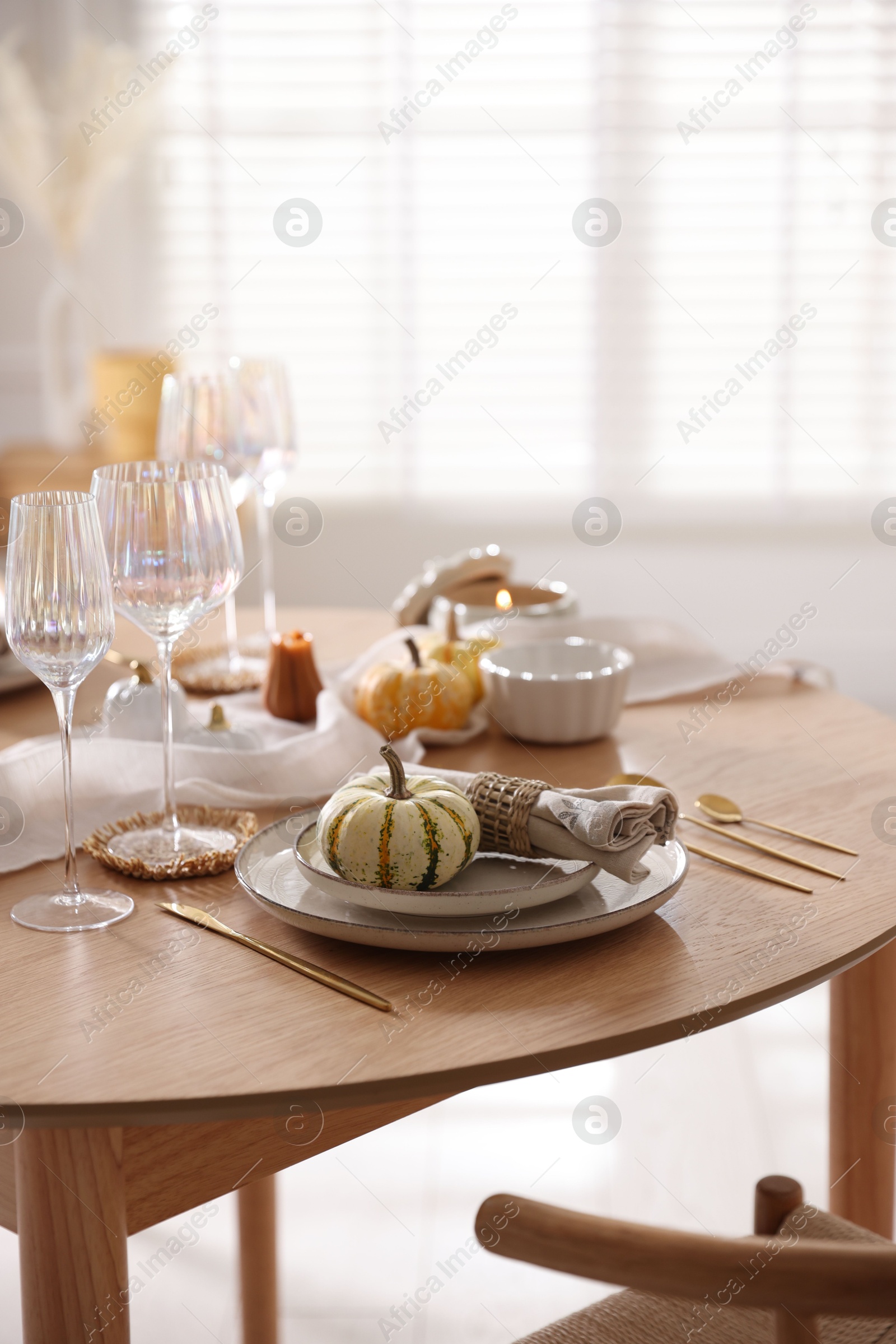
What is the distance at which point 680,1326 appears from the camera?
33.8 inches

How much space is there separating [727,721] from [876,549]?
2746 millimetres

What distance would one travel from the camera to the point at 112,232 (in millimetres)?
3652

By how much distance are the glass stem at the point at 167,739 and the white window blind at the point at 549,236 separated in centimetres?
289

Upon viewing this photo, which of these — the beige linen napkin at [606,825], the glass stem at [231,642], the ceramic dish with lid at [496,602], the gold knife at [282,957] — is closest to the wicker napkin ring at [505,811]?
the beige linen napkin at [606,825]

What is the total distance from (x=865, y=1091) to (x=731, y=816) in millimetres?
334

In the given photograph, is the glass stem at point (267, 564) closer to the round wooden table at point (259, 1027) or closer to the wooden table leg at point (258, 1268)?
the round wooden table at point (259, 1027)

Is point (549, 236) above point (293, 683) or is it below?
above

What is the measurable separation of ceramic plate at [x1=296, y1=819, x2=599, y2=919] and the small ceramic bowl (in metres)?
0.32

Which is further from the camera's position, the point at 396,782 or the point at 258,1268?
the point at 258,1268

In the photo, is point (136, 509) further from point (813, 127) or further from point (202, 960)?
point (813, 127)

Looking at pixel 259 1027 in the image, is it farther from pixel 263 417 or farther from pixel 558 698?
pixel 263 417

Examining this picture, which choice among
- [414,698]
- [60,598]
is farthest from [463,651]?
A: [60,598]

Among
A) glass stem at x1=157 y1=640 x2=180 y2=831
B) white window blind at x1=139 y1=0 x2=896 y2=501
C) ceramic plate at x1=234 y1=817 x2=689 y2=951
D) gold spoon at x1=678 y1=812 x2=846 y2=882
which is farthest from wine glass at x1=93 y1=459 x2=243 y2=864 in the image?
white window blind at x1=139 y1=0 x2=896 y2=501

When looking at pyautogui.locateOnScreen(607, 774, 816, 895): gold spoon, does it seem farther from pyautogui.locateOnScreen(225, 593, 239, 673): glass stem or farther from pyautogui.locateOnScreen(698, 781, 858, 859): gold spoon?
pyautogui.locateOnScreen(225, 593, 239, 673): glass stem
